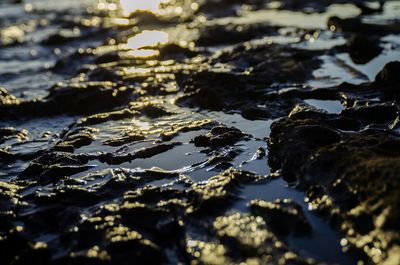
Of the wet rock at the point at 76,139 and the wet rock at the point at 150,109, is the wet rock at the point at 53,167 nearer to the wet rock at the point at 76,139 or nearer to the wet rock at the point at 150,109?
the wet rock at the point at 76,139

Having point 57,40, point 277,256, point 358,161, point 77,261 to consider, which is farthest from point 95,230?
point 57,40

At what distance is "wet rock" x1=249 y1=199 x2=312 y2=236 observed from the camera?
3324mm

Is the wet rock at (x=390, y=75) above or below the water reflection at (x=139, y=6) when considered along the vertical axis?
below

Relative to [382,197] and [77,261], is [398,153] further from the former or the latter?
[77,261]

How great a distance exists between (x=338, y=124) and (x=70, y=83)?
4.75 m

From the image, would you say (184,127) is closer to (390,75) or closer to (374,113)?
(374,113)

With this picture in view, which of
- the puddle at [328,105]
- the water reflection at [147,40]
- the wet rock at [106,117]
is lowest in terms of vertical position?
the wet rock at [106,117]

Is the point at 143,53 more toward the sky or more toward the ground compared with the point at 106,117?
more toward the sky

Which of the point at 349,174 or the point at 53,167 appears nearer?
the point at 349,174

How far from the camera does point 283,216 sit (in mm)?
3459

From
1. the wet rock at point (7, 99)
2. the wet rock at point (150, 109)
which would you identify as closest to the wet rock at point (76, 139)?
the wet rock at point (150, 109)

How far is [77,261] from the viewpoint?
3.23 metres

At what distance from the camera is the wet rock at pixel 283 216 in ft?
10.9

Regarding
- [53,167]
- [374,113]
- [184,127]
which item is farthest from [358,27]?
[53,167]
